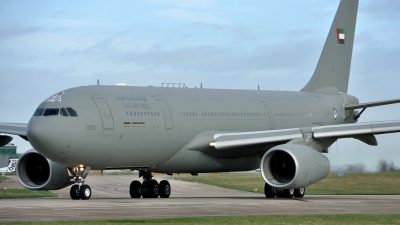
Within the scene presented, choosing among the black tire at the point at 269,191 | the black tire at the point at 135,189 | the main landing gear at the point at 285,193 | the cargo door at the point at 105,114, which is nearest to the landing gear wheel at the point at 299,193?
the main landing gear at the point at 285,193

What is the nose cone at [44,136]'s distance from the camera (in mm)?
24703

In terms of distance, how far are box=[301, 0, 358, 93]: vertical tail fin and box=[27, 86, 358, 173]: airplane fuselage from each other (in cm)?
203

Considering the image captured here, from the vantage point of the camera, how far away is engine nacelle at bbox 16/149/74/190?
93.2 feet

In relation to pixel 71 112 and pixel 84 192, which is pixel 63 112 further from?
pixel 84 192

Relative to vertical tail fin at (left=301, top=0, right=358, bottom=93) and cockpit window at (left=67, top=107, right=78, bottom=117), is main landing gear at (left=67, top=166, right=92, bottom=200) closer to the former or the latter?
cockpit window at (left=67, top=107, right=78, bottom=117)

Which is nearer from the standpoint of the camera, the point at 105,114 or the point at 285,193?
the point at 105,114

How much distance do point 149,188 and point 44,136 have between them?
20.4 ft

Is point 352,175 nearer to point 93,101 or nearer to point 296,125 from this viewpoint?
point 296,125

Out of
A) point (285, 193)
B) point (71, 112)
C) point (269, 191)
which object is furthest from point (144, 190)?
point (71, 112)

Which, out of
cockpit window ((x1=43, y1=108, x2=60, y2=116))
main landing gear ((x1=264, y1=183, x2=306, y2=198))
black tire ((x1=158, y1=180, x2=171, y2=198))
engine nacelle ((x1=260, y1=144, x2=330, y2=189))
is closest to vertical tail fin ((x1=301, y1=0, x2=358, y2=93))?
main landing gear ((x1=264, y1=183, x2=306, y2=198))

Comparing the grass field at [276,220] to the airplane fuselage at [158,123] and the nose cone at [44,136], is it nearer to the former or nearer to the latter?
the nose cone at [44,136]

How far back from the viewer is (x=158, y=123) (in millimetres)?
28016

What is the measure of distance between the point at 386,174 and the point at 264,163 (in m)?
9.97

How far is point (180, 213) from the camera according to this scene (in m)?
18.9
